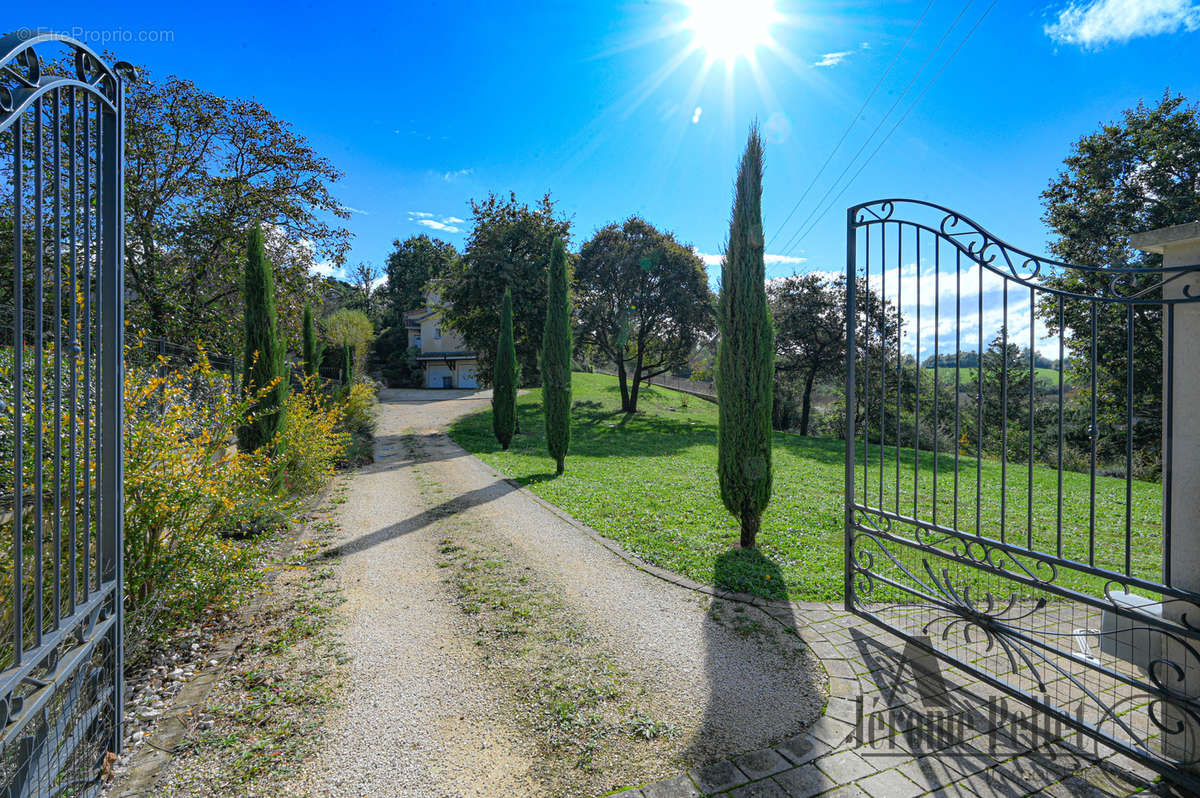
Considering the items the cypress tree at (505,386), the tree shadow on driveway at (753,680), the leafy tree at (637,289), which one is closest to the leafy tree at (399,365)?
the leafy tree at (637,289)

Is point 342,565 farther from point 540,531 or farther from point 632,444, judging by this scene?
point 632,444

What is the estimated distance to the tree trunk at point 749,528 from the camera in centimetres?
609

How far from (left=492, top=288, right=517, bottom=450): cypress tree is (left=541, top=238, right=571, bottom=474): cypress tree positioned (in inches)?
Result: 110

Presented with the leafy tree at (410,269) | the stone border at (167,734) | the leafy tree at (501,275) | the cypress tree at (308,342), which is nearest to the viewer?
the stone border at (167,734)

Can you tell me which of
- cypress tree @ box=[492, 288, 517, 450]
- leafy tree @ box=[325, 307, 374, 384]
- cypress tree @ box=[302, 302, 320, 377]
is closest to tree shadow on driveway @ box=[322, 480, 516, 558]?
cypress tree @ box=[492, 288, 517, 450]

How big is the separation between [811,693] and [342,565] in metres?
4.57

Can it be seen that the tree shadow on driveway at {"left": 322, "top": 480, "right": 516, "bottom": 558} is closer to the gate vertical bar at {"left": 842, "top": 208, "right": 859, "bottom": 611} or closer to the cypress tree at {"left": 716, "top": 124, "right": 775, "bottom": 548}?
the cypress tree at {"left": 716, "top": 124, "right": 775, "bottom": 548}

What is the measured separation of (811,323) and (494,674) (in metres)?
22.4

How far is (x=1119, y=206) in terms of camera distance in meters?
14.1

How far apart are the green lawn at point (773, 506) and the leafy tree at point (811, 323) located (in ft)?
20.3

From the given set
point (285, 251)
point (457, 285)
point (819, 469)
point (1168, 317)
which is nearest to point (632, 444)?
point (819, 469)

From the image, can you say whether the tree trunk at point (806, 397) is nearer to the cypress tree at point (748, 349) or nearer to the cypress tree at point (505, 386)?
the cypress tree at point (505, 386)

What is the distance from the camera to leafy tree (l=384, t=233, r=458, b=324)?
47.5 metres

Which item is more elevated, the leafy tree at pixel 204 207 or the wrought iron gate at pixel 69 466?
the leafy tree at pixel 204 207
